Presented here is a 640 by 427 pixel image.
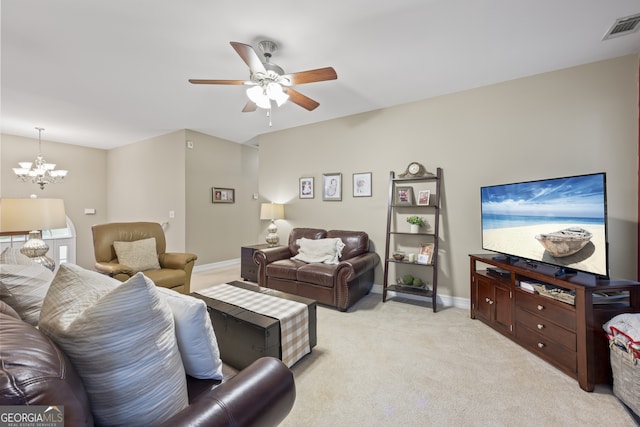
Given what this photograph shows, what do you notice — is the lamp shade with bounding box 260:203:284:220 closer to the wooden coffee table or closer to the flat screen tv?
the wooden coffee table

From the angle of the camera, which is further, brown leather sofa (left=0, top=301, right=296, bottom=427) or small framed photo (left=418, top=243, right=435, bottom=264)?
small framed photo (left=418, top=243, right=435, bottom=264)

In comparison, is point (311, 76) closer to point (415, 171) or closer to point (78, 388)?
point (415, 171)

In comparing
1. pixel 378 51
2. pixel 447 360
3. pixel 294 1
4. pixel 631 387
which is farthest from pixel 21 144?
pixel 631 387

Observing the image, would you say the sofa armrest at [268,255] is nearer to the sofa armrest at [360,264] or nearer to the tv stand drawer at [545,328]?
the sofa armrest at [360,264]

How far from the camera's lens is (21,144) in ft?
16.3

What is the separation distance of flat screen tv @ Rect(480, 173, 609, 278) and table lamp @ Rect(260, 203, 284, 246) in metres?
3.04

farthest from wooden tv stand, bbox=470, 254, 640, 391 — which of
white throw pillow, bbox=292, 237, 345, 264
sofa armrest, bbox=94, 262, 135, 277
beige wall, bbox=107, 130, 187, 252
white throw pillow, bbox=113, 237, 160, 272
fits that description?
beige wall, bbox=107, 130, 187, 252

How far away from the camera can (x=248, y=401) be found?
892mm

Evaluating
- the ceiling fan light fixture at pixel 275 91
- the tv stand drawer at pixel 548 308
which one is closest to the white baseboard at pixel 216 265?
the ceiling fan light fixture at pixel 275 91

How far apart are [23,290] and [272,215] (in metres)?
3.39

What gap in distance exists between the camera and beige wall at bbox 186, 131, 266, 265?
483cm

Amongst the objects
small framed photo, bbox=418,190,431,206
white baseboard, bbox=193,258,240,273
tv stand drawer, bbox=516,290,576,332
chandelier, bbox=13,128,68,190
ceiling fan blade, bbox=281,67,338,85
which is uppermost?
ceiling fan blade, bbox=281,67,338,85

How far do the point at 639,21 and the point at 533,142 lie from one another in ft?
3.60

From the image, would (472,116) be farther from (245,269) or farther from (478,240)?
(245,269)
